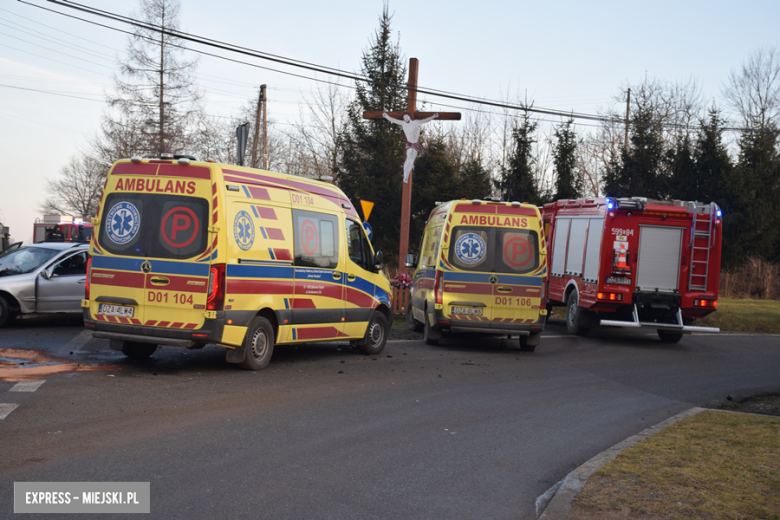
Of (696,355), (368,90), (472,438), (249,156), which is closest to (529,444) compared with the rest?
(472,438)

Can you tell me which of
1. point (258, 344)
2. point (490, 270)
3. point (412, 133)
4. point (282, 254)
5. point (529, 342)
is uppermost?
point (412, 133)

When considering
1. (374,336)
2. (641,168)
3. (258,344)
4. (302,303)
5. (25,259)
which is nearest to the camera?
(258,344)

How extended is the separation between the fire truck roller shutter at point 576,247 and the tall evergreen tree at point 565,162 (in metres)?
17.0

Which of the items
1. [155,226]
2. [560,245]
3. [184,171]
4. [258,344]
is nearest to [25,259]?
[155,226]

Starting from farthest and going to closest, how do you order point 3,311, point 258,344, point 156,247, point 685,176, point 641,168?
point 641,168 → point 685,176 → point 3,311 → point 258,344 → point 156,247

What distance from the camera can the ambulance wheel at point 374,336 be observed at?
40.2ft

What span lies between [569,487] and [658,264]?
40.0 ft

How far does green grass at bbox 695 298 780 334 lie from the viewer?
2162 centimetres

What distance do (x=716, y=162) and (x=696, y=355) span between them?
21791 mm

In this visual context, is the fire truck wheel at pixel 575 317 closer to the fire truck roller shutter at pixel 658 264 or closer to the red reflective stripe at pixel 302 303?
the fire truck roller shutter at pixel 658 264

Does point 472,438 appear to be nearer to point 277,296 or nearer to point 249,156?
point 277,296

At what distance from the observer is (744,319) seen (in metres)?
22.6

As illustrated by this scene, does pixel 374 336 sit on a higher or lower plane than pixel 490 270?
lower

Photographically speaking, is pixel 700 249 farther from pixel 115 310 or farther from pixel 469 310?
pixel 115 310
